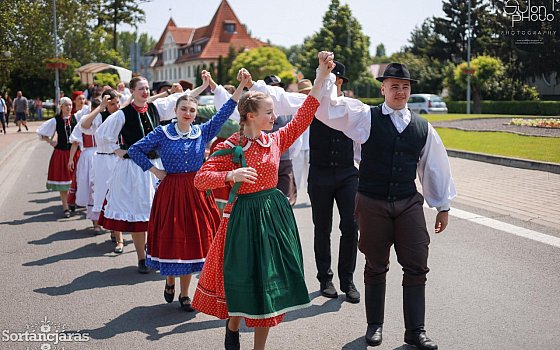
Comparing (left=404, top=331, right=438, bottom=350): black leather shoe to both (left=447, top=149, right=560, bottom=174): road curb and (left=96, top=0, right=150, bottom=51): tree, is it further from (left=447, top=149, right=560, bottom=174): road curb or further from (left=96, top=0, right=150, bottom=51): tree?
(left=96, top=0, right=150, bottom=51): tree

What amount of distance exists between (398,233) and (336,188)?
4.51 feet

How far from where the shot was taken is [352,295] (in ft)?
19.1

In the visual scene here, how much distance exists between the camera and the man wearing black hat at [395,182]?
461 centimetres

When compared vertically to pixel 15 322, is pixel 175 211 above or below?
above

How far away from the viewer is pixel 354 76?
2662 inches

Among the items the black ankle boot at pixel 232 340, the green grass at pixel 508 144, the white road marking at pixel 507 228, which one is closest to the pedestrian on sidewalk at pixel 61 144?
the white road marking at pixel 507 228

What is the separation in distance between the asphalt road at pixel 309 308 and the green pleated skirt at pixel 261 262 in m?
0.68

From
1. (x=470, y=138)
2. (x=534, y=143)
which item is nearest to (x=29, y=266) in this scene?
(x=534, y=143)

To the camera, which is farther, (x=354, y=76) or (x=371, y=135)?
(x=354, y=76)

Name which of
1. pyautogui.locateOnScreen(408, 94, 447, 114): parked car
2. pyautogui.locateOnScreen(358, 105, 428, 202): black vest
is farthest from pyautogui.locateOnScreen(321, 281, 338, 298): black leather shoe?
pyautogui.locateOnScreen(408, 94, 447, 114): parked car

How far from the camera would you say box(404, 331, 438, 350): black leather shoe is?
4.52m

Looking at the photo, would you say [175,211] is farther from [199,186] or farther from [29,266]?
[29,266]

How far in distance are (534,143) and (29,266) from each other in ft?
47.5

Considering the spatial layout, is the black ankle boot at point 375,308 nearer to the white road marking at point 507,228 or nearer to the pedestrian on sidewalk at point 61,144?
the white road marking at point 507,228
